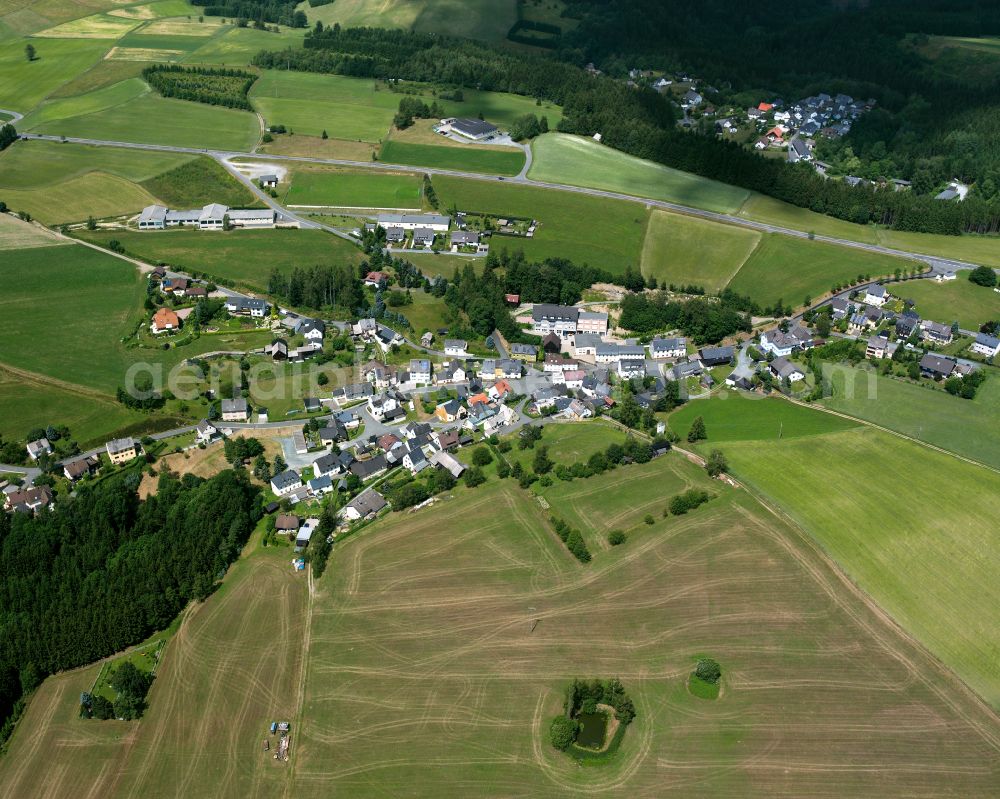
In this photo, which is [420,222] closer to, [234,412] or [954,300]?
[234,412]

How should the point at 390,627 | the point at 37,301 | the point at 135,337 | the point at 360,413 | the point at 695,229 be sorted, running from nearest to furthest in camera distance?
the point at 390,627 → the point at 360,413 → the point at 135,337 → the point at 37,301 → the point at 695,229

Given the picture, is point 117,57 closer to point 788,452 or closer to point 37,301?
point 37,301

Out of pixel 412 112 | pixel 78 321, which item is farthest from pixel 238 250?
pixel 412 112

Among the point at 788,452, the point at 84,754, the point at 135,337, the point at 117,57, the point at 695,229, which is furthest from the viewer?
the point at 117,57

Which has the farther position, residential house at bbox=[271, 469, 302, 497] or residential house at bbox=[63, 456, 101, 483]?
residential house at bbox=[63, 456, 101, 483]

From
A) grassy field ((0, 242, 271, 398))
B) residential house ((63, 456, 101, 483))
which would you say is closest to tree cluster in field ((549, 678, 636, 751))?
residential house ((63, 456, 101, 483))

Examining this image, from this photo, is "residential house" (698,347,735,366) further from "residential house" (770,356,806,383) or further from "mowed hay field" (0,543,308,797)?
"mowed hay field" (0,543,308,797)

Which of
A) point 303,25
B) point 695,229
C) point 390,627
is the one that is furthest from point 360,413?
point 303,25
